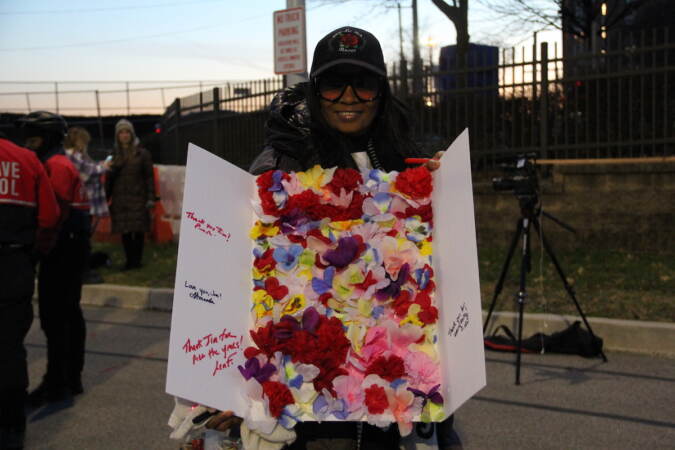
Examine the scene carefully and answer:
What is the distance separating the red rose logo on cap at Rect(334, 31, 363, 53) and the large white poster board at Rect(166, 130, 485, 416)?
431 mm

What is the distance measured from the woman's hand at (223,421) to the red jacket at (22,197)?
8.52 ft

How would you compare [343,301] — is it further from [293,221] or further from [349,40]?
[349,40]

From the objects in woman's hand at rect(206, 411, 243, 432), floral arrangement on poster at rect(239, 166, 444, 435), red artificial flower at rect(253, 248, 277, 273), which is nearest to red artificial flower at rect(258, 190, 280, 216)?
floral arrangement on poster at rect(239, 166, 444, 435)

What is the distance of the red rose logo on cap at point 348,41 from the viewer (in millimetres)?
2186

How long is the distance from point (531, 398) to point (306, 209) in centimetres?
342

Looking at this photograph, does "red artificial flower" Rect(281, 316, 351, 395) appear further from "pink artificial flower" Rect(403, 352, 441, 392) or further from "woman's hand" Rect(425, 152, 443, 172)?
"woman's hand" Rect(425, 152, 443, 172)

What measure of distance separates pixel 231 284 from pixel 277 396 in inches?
12.1

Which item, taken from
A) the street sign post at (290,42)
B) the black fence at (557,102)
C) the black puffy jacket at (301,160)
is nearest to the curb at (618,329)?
the black fence at (557,102)

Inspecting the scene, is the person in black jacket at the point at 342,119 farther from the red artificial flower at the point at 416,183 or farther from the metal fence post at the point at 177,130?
the metal fence post at the point at 177,130

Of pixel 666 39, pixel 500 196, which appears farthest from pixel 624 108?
pixel 500 196

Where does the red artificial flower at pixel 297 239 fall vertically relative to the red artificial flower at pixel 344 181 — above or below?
below

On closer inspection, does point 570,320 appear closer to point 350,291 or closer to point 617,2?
point 350,291

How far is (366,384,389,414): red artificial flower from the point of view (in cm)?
195

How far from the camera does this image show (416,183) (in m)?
2.05
